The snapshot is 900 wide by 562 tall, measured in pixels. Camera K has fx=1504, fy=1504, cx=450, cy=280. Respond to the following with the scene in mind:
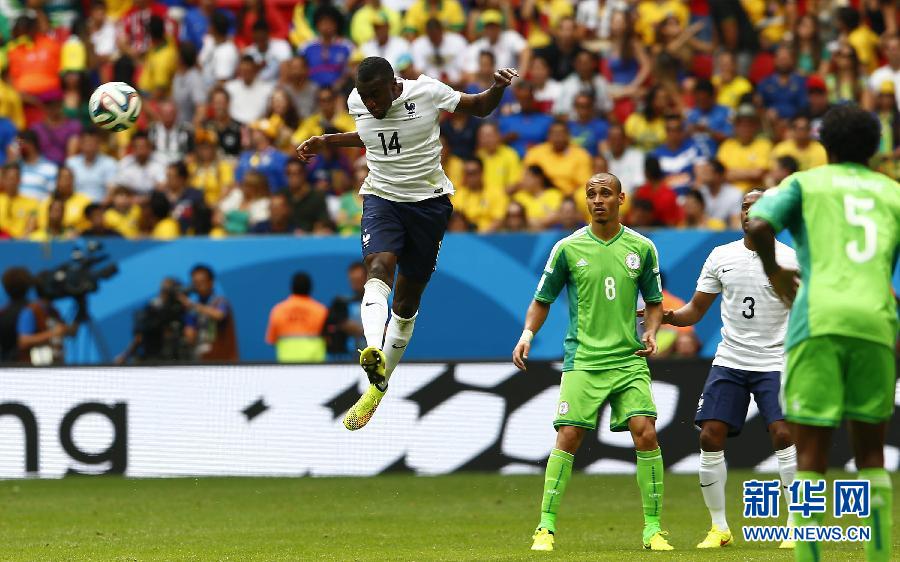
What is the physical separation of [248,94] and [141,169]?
7.09 feet

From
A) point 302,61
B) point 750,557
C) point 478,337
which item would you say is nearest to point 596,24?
point 302,61

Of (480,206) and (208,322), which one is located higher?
(480,206)

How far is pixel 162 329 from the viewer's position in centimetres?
1833

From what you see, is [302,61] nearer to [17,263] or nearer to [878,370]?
[17,263]

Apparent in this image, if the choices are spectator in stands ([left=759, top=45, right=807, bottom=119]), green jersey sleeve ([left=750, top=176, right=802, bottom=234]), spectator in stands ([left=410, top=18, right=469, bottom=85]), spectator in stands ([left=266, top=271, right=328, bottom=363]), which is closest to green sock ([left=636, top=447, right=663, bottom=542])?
green jersey sleeve ([left=750, top=176, right=802, bottom=234])

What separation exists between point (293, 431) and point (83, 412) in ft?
7.69

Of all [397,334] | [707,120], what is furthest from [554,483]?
[707,120]

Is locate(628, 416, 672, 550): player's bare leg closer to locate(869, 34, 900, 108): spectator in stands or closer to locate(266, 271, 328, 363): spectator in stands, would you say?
locate(266, 271, 328, 363): spectator in stands

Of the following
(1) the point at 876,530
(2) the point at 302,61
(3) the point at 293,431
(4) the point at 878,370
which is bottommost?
(3) the point at 293,431

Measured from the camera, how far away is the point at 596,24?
22812mm

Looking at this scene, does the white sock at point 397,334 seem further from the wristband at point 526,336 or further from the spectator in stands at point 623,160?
the spectator in stands at point 623,160

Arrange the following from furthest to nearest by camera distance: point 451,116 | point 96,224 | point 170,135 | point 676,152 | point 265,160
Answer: point 170,135
point 451,116
point 265,160
point 676,152
point 96,224

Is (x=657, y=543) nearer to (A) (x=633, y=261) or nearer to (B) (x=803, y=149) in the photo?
(A) (x=633, y=261)

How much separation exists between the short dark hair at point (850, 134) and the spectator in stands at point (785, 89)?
44.8 feet
